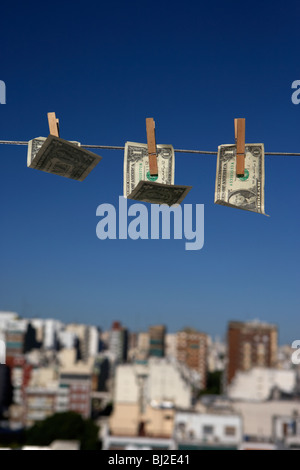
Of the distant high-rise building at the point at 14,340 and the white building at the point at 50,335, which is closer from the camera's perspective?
the distant high-rise building at the point at 14,340

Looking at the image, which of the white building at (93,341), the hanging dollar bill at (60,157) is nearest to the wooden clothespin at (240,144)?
the hanging dollar bill at (60,157)

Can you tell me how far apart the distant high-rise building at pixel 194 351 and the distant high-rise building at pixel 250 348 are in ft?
44.3

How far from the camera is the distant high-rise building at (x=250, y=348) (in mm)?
82062

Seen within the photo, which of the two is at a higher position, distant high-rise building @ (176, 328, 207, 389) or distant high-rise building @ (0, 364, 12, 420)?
distant high-rise building @ (176, 328, 207, 389)

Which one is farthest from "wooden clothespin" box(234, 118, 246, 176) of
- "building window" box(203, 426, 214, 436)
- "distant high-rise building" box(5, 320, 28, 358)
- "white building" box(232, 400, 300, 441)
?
"distant high-rise building" box(5, 320, 28, 358)

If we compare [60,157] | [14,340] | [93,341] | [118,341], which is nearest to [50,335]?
[93,341]

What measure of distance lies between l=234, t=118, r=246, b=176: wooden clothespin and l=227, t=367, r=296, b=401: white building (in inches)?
2169

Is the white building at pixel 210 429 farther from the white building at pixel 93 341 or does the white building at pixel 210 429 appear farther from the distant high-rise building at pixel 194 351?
the white building at pixel 93 341

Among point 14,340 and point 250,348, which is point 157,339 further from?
point 250,348

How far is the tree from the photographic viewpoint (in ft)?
186

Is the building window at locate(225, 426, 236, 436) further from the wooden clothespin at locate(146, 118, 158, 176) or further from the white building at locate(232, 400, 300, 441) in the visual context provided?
the wooden clothespin at locate(146, 118, 158, 176)
